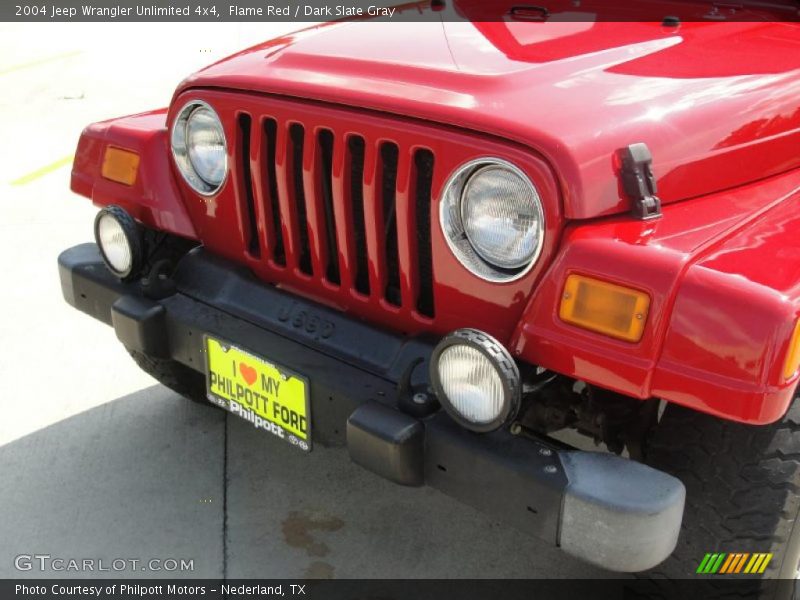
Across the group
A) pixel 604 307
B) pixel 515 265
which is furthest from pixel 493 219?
pixel 604 307

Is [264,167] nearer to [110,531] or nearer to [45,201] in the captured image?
[110,531]

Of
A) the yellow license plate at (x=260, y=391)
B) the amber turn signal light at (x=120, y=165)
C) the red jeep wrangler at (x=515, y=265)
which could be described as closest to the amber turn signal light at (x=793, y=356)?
the red jeep wrangler at (x=515, y=265)

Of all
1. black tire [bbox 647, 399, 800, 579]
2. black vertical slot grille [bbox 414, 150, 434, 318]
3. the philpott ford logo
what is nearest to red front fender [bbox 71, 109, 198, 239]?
black vertical slot grille [bbox 414, 150, 434, 318]

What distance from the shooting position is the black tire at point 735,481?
2047 mm

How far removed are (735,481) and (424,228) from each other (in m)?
0.92

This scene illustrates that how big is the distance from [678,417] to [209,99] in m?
1.53

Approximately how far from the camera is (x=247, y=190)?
2.70 metres

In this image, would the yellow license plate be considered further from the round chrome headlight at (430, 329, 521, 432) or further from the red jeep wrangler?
the round chrome headlight at (430, 329, 521, 432)

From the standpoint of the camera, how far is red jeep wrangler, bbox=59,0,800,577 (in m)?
1.93

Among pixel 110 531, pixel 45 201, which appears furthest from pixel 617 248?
pixel 45 201

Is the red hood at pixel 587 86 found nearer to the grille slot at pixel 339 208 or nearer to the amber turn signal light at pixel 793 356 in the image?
the grille slot at pixel 339 208

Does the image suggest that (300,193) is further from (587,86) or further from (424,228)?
(587,86)

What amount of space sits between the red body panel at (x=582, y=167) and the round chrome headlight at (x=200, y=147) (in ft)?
0.15

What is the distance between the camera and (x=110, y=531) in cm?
302
